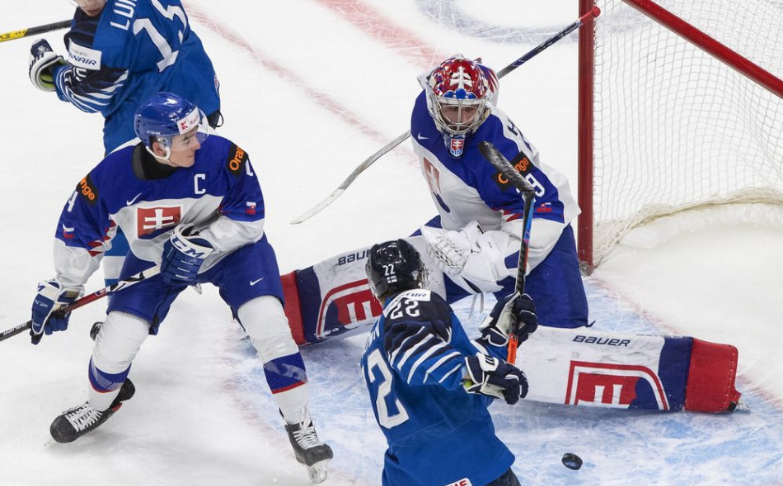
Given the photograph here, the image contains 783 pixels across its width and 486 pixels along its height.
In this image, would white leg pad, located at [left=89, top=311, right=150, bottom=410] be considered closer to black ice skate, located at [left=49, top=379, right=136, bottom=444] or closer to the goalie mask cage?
black ice skate, located at [left=49, top=379, right=136, bottom=444]

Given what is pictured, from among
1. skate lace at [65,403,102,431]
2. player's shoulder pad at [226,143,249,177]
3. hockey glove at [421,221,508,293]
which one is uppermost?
player's shoulder pad at [226,143,249,177]

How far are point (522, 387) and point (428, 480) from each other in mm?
294

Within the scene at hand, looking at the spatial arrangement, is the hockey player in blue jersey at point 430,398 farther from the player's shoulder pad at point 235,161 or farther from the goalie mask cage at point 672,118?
the goalie mask cage at point 672,118

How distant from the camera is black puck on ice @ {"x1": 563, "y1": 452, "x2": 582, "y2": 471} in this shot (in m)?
3.20

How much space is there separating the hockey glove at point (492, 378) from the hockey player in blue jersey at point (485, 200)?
82 centimetres

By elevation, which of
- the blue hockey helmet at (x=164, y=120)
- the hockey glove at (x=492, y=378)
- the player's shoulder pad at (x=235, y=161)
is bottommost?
the hockey glove at (x=492, y=378)

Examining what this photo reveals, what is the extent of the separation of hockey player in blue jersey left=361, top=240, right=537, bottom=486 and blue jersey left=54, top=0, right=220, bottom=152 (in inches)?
55.3

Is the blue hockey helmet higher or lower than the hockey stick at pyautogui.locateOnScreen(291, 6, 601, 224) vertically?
higher

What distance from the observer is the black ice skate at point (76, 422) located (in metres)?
3.29

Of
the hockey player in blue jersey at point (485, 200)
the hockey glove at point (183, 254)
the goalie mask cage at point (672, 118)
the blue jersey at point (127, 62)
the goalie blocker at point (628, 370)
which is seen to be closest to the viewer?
the hockey glove at point (183, 254)

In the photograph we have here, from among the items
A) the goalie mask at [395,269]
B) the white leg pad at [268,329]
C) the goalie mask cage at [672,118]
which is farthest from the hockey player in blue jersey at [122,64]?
the goalie mask at [395,269]

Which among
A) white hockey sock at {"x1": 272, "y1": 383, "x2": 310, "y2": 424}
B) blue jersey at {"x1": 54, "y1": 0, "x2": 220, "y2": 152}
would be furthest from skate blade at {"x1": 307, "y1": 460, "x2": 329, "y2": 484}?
blue jersey at {"x1": 54, "y1": 0, "x2": 220, "y2": 152}

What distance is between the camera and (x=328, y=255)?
4.28 metres

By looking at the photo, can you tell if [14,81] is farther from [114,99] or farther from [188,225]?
[188,225]
